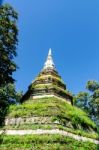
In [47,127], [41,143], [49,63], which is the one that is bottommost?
[41,143]

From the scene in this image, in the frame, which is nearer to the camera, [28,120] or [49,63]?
[28,120]

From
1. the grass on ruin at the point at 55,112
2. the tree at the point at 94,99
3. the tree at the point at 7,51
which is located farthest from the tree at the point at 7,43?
the tree at the point at 94,99

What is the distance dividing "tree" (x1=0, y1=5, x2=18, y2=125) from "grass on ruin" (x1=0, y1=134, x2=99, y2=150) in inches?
172

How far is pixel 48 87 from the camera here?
18391mm

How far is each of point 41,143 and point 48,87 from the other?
5276mm

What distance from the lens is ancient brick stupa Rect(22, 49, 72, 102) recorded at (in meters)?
18.2

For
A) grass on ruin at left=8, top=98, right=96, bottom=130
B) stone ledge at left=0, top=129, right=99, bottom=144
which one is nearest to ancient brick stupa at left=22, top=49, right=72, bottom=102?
grass on ruin at left=8, top=98, right=96, bottom=130

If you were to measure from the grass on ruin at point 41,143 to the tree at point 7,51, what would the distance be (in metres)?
→ 4.37

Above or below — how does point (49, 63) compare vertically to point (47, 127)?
above

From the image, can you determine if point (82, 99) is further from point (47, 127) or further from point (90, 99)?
point (47, 127)

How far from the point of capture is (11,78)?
20062mm

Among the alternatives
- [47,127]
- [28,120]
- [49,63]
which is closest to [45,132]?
[47,127]

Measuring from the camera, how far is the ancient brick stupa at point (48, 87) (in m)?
18.2

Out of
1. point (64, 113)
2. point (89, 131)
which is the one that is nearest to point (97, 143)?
point (89, 131)
